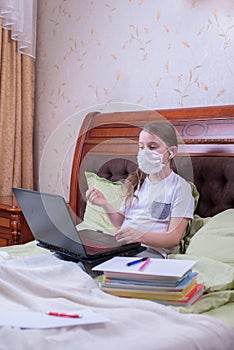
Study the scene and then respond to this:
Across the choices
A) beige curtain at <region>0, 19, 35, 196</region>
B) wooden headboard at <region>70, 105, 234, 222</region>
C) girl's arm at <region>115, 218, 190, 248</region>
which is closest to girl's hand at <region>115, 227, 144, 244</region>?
girl's arm at <region>115, 218, 190, 248</region>

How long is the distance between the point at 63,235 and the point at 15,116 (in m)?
1.79

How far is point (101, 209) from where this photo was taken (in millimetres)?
1955

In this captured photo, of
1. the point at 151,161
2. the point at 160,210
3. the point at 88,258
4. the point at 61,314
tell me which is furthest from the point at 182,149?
the point at 61,314

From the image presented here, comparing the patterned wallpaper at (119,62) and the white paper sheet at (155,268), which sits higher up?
the patterned wallpaper at (119,62)

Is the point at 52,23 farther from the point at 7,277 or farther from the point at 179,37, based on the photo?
the point at 7,277

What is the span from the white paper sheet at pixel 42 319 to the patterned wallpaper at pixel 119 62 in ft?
4.91

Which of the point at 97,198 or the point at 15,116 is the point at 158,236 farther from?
the point at 15,116

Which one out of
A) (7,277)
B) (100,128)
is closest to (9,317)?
(7,277)

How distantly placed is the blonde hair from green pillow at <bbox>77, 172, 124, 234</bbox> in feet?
0.13

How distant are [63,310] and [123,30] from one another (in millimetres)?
1974

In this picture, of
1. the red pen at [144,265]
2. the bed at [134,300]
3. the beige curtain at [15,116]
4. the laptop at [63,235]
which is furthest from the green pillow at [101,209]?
the beige curtain at [15,116]

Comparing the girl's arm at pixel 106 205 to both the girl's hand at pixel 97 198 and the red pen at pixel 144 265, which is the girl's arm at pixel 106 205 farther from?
the red pen at pixel 144 265

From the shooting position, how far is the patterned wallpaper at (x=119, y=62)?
2.38 metres

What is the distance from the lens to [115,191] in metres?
2.09
